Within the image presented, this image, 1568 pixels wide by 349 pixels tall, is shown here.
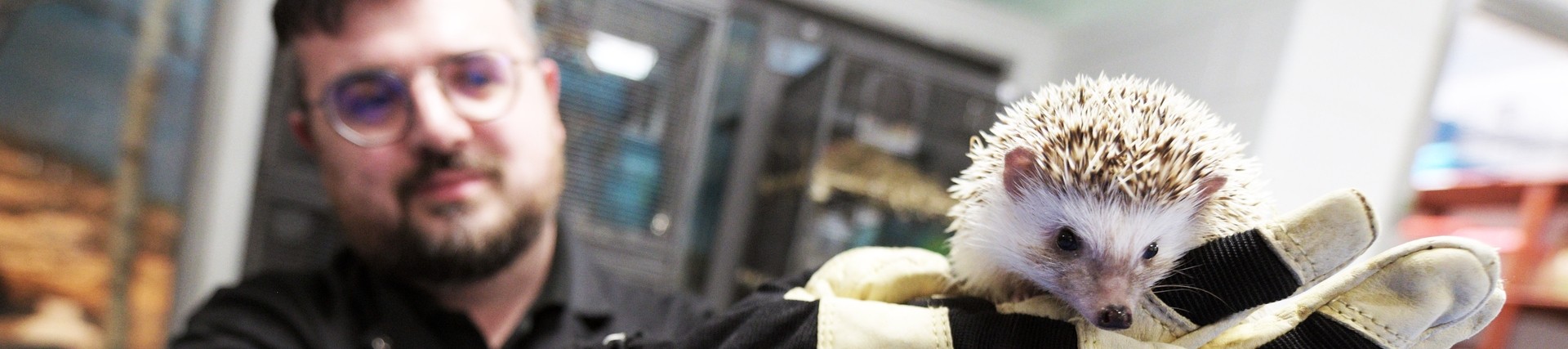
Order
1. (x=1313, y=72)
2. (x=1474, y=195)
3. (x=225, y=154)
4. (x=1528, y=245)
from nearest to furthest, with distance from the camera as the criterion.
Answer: (x=1313, y=72) → (x=1474, y=195) → (x=1528, y=245) → (x=225, y=154)

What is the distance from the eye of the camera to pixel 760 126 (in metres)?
2.67

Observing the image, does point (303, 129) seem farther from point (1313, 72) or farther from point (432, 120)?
point (1313, 72)

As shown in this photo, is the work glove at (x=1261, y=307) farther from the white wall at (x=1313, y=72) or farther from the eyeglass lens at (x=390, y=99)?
the eyeglass lens at (x=390, y=99)

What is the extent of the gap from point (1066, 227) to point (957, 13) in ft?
6.77

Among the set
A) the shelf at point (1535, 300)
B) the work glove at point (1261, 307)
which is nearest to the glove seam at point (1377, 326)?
the work glove at point (1261, 307)

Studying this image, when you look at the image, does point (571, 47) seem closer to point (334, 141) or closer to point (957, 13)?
point (334, 141)

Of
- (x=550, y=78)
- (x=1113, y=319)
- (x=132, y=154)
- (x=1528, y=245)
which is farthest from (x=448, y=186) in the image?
(x=1528, y=245)

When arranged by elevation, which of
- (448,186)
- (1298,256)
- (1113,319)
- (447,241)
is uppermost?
(1298,256)

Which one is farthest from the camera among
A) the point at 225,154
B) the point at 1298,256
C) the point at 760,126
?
the point at 760,126

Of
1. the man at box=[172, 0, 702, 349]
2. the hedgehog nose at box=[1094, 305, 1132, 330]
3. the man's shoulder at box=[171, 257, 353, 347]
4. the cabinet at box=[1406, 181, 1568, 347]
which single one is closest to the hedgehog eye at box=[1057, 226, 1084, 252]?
the hedgehog nose at box=[1094, 305, 1132, 330]

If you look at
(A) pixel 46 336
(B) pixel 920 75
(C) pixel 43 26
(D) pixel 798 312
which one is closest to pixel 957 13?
(B) pixel 920 75

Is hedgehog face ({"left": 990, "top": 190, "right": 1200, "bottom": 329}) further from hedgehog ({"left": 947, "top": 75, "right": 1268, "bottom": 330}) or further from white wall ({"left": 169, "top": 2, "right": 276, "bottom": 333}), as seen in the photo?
white wall ({"left": 169, "top": 2, "right": 276, "bottom": 333})

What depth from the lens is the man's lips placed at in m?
1.31

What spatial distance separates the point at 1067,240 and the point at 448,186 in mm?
1058
